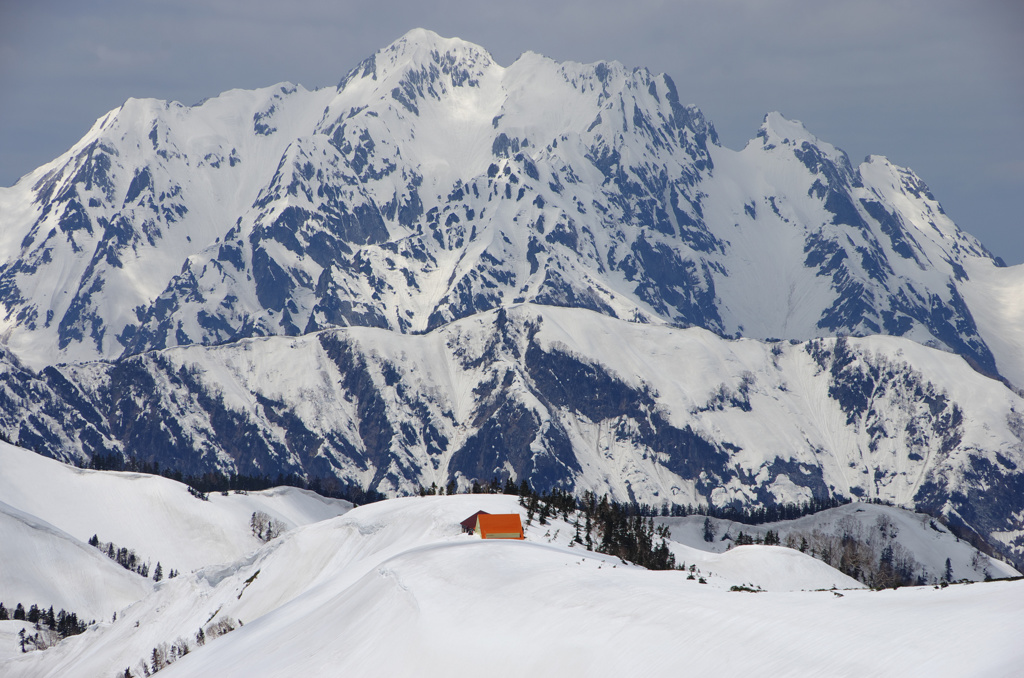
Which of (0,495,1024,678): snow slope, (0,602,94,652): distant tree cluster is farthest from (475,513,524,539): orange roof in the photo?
(0,602,94,652): distant tree cluster

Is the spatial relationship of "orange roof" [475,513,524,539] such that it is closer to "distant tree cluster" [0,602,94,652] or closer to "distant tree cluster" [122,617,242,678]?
"distant tree cluster" [122,617,242,678]

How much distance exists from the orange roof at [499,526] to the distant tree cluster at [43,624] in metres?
93.2

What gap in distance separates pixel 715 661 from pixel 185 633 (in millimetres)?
79932

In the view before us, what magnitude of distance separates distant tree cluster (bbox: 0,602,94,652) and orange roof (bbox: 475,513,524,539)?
93.2 m

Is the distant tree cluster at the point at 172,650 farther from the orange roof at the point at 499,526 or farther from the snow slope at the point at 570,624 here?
the orange roof at the point at 499,526

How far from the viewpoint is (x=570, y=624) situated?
218ft

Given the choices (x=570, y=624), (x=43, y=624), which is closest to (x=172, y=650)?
(x=570, y=624)

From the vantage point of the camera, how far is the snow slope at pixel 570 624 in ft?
176

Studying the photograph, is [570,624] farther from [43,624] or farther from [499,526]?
[43,624]

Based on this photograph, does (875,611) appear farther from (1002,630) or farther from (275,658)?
(275,658)

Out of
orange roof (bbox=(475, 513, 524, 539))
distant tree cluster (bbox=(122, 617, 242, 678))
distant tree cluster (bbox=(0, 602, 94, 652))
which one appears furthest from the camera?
distant tree cluster (bbox=(0, 602, 94, 652))

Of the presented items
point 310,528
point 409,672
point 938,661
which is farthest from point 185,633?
point 938,661

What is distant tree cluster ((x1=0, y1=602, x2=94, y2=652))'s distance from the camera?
546 feet

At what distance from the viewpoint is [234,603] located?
122562 millimetres
